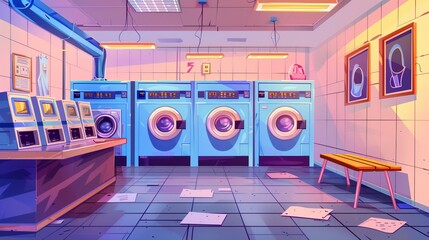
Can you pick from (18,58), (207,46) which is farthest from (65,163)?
(207,46)

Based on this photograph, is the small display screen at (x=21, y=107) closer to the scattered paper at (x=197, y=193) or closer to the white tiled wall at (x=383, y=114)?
the scattered paper at (x=197, y=193)

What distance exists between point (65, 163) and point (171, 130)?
8.48 feet

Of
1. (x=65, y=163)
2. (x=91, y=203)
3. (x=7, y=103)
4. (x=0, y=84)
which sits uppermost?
(x=0, y=84)

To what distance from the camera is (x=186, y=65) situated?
6918 millimetres

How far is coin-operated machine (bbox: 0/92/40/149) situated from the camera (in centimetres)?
233

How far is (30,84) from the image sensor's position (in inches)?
169

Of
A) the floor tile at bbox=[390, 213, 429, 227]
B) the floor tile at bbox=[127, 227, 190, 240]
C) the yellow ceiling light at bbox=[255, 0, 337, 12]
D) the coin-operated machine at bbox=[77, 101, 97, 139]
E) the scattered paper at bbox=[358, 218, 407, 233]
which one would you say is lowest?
the floor tile at bbox=[127, 227, 190, 240]

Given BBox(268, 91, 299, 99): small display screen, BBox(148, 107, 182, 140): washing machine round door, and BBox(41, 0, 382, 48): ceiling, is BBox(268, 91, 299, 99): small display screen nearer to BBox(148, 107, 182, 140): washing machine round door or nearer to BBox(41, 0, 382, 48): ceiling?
BBox(41, 0, 382, 48): ceiling

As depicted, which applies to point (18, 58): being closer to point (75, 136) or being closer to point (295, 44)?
point (75, 136)

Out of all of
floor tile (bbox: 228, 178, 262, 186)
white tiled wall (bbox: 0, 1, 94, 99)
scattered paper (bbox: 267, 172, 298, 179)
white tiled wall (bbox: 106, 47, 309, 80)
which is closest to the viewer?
white tiled wall (bbox: 0, 1, 94, 99)

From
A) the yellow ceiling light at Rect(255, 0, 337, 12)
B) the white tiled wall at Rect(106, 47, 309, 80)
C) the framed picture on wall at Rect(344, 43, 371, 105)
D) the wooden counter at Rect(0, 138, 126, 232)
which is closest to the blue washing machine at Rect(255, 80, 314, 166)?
the framed picture on wall at Rect(344, 43, 371, 105)

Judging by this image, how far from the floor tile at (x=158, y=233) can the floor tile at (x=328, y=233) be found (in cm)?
96

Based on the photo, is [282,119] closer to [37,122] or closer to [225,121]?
[225,121]

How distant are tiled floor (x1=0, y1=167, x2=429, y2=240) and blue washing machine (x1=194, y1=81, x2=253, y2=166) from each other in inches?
42.0
